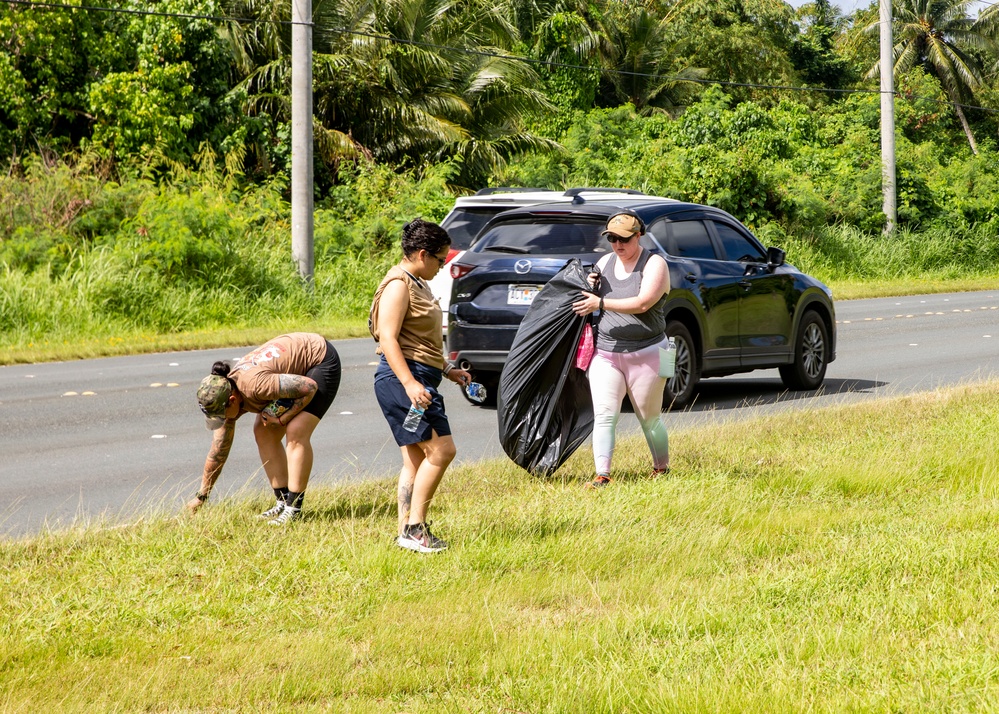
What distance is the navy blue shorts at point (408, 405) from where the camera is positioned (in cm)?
564

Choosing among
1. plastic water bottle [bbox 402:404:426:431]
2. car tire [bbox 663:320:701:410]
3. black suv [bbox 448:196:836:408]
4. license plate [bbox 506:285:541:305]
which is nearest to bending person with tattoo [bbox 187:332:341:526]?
plastic water bottle [bbox 402:404:426:431]

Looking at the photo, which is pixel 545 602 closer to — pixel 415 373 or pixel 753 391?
pixel 415 373

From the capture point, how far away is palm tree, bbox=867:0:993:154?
51875 millimetres

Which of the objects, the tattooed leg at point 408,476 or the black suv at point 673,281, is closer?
the tattooed leg at point 408,476

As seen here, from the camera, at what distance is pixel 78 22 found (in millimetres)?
24703

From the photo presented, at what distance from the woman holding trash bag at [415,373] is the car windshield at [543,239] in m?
4.23

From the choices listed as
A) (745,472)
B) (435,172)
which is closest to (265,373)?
(745,472)

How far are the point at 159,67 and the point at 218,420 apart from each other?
20.2 m

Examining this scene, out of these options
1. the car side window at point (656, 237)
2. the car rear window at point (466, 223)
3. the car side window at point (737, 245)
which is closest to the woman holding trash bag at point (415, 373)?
the car side window at point (656, 237)

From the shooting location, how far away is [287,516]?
20.1 feet

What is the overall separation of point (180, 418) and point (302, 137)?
30.7 ft

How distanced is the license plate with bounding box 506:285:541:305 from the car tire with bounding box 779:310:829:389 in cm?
283

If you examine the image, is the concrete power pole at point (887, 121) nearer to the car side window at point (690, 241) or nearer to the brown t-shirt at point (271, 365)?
the car side window at point (690, 241)

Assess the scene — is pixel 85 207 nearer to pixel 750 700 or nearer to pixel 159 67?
pixel 159 67
